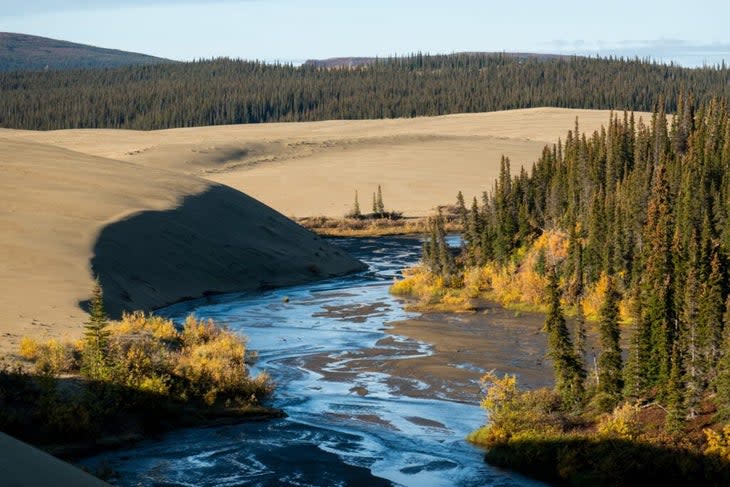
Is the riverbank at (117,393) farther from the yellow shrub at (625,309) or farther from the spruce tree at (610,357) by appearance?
the yellow shrub at (625,309)

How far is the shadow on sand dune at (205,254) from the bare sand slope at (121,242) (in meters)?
0.08

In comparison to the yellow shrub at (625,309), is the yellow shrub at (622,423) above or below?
above

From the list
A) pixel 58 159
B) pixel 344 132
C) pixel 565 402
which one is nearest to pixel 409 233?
pixel 58 159

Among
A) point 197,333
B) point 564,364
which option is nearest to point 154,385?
point 197,333

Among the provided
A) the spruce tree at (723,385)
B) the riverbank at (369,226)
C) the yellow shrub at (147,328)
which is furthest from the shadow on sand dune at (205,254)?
the spruce tree at (723,385)

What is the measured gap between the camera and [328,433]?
3350 cm

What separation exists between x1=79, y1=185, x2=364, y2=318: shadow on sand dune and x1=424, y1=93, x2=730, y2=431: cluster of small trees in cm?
897

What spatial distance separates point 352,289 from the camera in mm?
67562

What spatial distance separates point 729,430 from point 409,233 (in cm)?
7095

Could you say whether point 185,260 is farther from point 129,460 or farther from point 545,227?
point 129,460

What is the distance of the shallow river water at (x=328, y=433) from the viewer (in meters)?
28.9

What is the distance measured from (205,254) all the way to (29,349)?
30.5 meters

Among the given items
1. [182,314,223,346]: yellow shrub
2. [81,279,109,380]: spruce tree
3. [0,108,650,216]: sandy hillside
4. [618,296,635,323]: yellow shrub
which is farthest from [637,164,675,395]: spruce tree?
[0,108,650,216]: sandy hillside

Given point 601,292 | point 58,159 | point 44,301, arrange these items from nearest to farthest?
point 44,301 → point 601,292 → point 58,159
